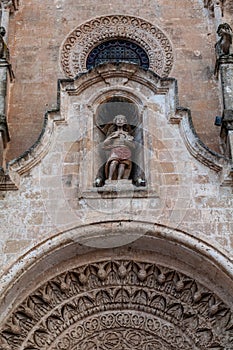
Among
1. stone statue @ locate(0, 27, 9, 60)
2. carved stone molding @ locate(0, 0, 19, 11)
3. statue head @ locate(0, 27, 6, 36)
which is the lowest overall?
stone statue @ locate(0, 27, 9, 60)

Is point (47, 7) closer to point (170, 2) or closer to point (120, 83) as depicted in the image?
point (170, 2)

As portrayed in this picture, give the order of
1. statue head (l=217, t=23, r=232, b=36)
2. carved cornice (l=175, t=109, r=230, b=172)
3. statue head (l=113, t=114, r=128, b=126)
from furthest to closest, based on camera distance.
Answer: statue head (l=217, t=23, r=232, b=36) < statue head (l=113, t=114, r=128, b=126) < carved cornice (l=175, t=109, r=230, b=172)

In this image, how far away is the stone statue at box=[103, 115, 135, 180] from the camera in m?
11.1

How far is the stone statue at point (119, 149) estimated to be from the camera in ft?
36.5

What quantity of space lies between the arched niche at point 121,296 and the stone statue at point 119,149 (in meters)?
1.04

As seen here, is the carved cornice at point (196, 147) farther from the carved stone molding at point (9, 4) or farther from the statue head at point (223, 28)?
the carved stone molding at point (9, 4)

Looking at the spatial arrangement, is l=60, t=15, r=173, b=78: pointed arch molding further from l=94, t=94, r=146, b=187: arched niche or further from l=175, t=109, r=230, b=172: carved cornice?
l=175, t=109, r=230, b=172: carved cornice

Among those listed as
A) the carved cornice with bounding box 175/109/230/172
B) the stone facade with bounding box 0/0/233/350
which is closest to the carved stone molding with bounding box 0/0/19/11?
the stone facade with bounding box 0/0/233/350

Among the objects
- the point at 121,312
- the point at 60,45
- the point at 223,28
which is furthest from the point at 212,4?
the point at 121,312

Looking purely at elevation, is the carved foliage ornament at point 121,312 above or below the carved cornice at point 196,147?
below

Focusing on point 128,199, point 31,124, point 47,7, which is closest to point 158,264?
point 128,199

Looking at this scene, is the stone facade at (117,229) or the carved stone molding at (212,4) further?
the carved stone molding at (212,4)

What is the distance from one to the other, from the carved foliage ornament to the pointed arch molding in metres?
4.63

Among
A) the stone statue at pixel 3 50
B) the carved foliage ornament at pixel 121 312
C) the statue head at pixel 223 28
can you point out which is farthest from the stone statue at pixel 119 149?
the statue head at pixel 223 28
